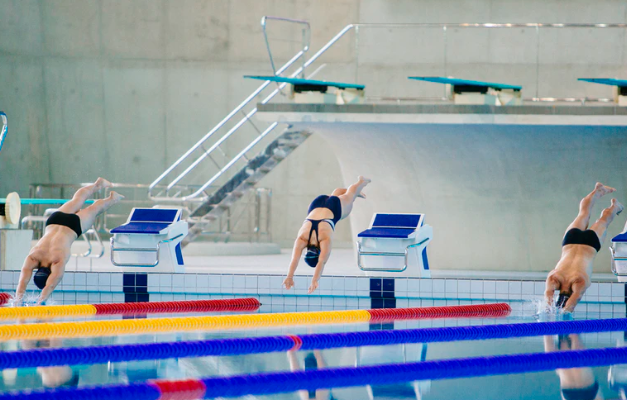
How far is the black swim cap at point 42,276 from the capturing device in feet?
22.8

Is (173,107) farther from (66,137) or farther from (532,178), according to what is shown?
(532,178)

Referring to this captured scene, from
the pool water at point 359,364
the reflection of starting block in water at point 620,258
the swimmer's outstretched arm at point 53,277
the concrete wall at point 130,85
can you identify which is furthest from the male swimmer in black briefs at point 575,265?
the concrete wall at point 130,85

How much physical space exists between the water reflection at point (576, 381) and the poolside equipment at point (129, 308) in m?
2.88

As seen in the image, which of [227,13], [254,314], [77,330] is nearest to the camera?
[77,330]

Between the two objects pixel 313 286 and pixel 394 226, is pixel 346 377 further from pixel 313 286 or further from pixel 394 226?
pixel 394 226

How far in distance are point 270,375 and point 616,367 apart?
1905 millimetres

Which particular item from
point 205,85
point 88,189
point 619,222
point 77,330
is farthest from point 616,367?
point 205,85

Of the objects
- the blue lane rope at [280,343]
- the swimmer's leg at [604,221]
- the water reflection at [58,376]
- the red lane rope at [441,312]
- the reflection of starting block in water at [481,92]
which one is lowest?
the red lane rope at [441,312]

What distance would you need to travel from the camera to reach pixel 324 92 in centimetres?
968

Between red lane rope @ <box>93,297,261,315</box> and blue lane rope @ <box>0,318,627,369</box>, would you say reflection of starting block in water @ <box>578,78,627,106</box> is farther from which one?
red lane rope @ <box>93,297,261,315</box>

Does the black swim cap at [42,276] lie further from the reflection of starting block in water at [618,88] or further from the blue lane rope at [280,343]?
the reflection of starting block in water at [618,88]

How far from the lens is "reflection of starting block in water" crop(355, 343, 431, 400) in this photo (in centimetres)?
404

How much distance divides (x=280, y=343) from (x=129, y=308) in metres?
2.32

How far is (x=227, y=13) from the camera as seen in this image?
1520 cm
